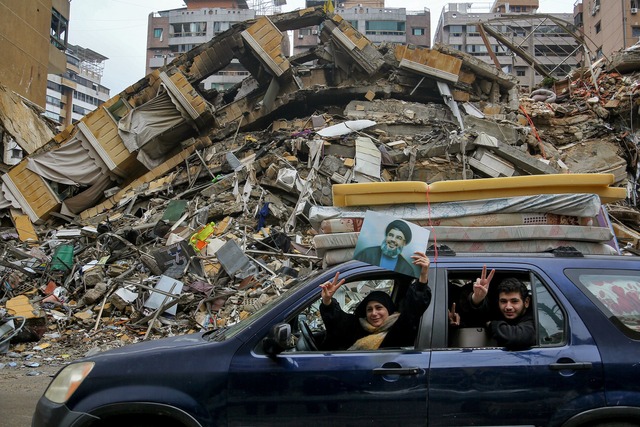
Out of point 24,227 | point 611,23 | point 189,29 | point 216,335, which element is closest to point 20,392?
point 216,335

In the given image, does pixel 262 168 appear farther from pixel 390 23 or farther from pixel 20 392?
pixel 390 23

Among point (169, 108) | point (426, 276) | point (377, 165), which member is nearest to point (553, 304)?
point (426, 276)

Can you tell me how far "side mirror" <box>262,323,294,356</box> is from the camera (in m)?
3.02

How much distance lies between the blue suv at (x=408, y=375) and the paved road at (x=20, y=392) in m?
2.80

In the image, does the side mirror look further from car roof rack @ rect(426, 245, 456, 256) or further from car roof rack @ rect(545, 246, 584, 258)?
car roof rack @ rect(545, 246, 584, 258)

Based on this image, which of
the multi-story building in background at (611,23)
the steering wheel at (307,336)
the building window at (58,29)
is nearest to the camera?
the steering wheel at (307,336)

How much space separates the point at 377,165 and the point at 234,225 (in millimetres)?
4168

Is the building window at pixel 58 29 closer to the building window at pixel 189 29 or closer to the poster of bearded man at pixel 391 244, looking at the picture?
the poster of bearded man at pixel 391 244

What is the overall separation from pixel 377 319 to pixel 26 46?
28.1m

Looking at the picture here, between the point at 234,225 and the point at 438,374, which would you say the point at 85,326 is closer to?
the point at 234,225

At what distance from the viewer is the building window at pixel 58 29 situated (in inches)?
1236

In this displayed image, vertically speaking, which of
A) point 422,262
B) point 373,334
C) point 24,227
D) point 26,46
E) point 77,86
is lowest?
point 24,227

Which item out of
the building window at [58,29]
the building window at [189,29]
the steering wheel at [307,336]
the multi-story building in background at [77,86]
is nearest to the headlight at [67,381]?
the steering wheel at [307,336]

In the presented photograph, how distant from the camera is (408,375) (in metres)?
3.00
